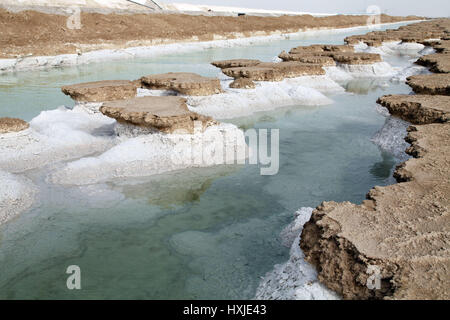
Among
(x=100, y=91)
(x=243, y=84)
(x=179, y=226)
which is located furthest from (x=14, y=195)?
(x=243, y=84)

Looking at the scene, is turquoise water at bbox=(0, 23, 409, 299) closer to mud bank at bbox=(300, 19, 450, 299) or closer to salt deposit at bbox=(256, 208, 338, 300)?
salt deposit at bbox=(256, 208, 338, 300)

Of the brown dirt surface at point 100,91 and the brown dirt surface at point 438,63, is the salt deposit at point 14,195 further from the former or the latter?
the brown dirt surface at point 438,63

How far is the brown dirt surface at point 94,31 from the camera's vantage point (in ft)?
75.2

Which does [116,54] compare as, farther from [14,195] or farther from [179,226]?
[179,226]

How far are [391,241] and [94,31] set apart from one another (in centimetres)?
3143

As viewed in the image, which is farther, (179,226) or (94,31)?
(94,31)

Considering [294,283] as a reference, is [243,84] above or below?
above

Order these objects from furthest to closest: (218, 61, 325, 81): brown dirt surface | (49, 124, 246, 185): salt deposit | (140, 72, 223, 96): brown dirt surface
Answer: (218, 61, 325, 81): brown dirt surface, (140, 72, 223, 96): brown dirt surface, (49, 124, 246, 185): salt deposit

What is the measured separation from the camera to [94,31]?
30.1 m

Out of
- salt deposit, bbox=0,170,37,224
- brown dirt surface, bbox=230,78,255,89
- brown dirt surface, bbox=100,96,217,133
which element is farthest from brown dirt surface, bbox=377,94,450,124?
salt deposit, bbox=0,170,37,224

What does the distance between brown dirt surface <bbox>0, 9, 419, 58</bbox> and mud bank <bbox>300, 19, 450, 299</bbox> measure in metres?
21.5

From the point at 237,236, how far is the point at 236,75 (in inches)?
354

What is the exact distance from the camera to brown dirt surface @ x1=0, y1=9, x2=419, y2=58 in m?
22.9

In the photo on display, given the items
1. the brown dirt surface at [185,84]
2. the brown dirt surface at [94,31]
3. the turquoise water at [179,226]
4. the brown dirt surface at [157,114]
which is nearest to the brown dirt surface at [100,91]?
the brown dirt surface at [185,84]
